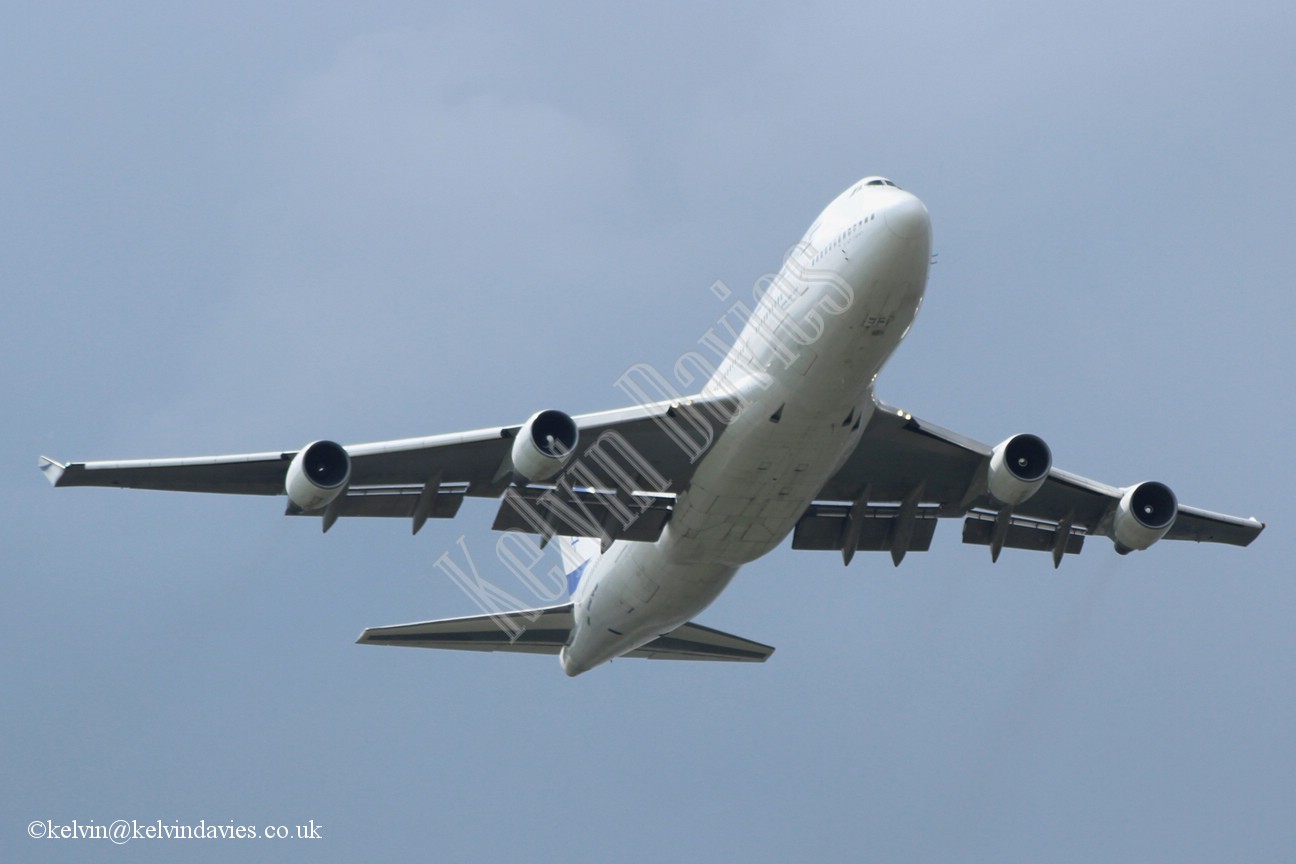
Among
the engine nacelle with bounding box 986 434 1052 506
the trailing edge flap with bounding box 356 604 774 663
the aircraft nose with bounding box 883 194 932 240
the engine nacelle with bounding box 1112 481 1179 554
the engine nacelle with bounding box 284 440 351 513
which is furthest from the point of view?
the trailing edge flap with bounding box 356 604 774 663

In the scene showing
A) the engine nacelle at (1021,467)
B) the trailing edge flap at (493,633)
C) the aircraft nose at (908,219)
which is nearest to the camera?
the aircraft nose at (908,219)

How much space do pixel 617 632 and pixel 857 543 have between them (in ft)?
18.0

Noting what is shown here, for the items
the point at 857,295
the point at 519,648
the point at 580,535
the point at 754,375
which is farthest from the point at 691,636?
the point at 857,295

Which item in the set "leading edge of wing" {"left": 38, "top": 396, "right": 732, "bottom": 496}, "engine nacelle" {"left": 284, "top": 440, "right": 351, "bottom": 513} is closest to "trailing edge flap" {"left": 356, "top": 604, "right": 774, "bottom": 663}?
"leading edge of wing" {"left": 38, "top": 396, "right": 732, "bottom": 496}

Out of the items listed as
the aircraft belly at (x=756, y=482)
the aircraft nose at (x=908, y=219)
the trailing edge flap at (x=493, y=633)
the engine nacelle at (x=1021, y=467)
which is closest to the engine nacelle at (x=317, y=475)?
the aircraft belly at (x=756, y=482)

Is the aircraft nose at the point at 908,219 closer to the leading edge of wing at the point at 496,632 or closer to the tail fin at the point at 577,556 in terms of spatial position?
the tail fin at the point at 577,556

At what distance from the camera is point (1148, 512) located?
109 feet

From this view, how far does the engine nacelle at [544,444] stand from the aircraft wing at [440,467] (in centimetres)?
65

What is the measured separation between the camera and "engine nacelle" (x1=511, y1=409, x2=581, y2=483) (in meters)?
28.7

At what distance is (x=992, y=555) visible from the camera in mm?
36500

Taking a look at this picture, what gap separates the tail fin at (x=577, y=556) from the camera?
3719cm

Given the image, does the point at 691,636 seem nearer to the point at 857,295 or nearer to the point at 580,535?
the point at 580,535

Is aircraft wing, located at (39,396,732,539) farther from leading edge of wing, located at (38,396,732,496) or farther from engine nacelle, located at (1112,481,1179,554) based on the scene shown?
engine nacelle, located at (1112,481,1179,554)

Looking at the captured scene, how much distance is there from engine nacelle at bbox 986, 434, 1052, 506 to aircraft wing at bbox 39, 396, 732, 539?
5618 mm
